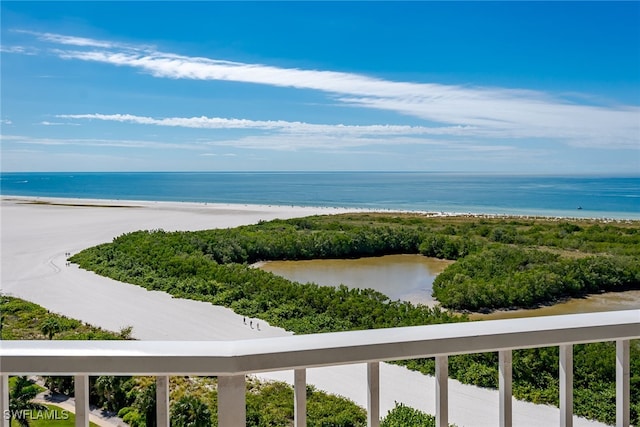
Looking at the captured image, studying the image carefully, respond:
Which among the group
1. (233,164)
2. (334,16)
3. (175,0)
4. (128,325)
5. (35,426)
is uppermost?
(175,0)

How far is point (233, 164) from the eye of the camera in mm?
17812

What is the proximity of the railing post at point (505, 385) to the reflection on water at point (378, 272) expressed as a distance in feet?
19.4

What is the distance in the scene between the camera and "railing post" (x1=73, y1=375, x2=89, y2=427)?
0.50 meters

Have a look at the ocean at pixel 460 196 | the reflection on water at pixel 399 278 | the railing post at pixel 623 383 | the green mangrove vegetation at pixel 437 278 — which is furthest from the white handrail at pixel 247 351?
the ocean at pixel 460 196

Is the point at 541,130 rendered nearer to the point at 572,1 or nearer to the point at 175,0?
the point at 572,1

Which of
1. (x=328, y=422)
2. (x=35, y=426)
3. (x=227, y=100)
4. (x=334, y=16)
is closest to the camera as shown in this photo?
(x=35, y=426)

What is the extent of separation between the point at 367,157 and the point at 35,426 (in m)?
15.6

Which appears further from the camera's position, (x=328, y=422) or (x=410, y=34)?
(x=410, y=34)

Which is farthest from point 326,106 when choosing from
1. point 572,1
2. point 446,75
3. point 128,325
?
point 128,325

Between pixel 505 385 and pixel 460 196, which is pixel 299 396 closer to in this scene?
pixel 505 385

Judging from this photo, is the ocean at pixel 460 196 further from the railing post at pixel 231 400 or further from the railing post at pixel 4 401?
the railing post at pixel 4 401

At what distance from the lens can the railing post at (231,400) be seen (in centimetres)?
49

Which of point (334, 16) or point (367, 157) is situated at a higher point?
point (334, 16)

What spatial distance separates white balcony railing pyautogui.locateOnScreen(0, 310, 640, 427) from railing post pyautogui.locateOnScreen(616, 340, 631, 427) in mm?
62
